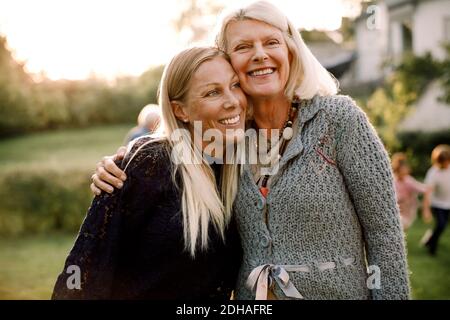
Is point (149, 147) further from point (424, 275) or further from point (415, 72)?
point (415, 72)

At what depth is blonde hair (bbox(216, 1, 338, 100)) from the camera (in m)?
2.38

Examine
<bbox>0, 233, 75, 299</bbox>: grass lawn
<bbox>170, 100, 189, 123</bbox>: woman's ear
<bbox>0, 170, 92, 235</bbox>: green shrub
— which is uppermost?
<bbox>170, 100, 189, 123</bbox>: woman's ear

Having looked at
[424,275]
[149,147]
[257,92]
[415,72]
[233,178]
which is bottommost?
[424,275]

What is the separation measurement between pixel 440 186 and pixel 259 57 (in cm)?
622

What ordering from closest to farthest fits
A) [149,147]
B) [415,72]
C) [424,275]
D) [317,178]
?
1. [317,178]
2. [149,147]
3. [424,275]
4. [415,72]

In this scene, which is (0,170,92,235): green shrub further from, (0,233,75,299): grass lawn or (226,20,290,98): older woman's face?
(226,20,290,98): older woman's face

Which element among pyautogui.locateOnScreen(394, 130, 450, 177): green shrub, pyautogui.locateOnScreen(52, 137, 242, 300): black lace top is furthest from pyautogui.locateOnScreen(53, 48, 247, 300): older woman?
pyautogui.locateOnScreen(394, 130, 450, 177): green shrub

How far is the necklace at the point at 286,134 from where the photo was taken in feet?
7.68

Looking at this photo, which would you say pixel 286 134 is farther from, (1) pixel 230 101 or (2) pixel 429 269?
(2) pixel 429 269

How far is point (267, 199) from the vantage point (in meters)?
2.26

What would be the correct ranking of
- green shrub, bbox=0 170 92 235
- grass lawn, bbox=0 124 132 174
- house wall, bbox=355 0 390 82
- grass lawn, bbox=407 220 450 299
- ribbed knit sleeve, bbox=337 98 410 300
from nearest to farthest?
ribbed knit sleeve, bbox=337 98 410 300 → grass lawn, bbox=407 220 450 299 → green shrub, bbox=0 170 92 235 → grass lawn, bbox=0 124 132 174 → house wall, bbox=355 0 390 82

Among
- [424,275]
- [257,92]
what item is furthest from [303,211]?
[424,275]

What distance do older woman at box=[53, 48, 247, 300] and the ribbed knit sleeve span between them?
1.73 ft
